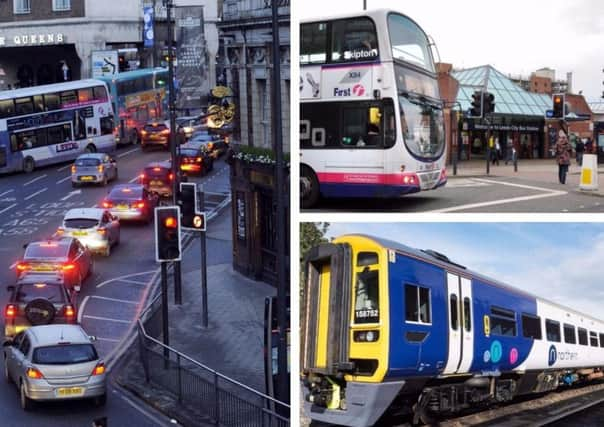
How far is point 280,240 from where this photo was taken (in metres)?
9.69

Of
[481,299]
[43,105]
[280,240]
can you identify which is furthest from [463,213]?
[43,105]

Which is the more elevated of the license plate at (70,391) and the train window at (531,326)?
the train window at (531,326)

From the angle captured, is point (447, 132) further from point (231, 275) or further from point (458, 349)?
point (231, 275)

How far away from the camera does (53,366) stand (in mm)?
10719

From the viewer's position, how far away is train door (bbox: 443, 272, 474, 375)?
627cm

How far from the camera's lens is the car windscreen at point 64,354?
10.7 meters

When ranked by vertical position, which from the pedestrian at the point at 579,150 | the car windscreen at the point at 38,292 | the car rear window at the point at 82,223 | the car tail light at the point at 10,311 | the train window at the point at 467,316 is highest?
the pedestrian at the point at 579,150

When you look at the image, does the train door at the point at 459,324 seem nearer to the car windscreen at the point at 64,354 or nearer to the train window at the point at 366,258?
the train window at the point at 366,258

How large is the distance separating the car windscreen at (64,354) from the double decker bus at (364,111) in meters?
6.01

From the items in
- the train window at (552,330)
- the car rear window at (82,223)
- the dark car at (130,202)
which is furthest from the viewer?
the dark car at (130,202)

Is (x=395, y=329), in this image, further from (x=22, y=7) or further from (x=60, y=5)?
(x=60, y=5)

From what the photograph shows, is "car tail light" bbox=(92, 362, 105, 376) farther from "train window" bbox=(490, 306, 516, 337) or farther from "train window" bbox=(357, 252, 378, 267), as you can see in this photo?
"train window" bbox=(357, 252, 378, 267)

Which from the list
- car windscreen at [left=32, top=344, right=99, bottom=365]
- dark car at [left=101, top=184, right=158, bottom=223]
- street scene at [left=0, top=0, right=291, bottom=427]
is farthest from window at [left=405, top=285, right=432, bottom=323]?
dark car at [left=101, top=184, right=158, bottom=223]

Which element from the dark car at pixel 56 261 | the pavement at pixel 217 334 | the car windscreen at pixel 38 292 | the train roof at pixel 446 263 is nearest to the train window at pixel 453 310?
the train roof at pixel 446 263
